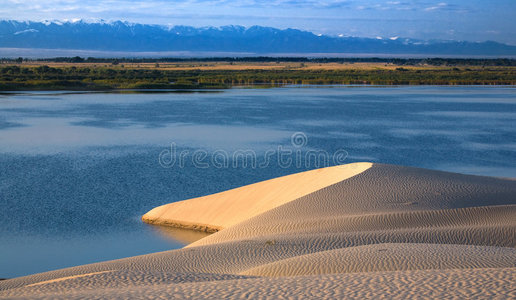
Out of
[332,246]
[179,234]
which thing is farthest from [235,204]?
[332,246]

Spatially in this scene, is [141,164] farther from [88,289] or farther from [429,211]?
[88,289]

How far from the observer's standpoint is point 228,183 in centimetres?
1599

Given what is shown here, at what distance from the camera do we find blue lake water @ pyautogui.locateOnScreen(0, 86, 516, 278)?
1178 centimetres

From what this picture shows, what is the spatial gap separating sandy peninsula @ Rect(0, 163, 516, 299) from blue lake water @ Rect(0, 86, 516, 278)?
162 cm

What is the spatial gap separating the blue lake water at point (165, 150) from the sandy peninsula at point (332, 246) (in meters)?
1.62

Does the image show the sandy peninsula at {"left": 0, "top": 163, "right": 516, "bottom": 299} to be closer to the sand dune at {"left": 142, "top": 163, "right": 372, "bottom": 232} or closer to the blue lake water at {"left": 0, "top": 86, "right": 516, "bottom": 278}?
the sand dune at {"left": 142, "top": 163, "right": 372, "bottom": 232}

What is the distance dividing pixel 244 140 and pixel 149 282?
16445 millimetres

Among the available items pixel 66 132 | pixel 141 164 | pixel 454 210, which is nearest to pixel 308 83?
pixel 66 132

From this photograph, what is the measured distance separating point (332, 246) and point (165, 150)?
12654mm

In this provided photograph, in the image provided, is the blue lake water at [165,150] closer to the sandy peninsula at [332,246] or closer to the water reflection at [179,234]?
the water reflection at [179,234]

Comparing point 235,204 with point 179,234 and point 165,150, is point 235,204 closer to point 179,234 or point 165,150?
point 179,234

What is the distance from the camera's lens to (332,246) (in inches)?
362

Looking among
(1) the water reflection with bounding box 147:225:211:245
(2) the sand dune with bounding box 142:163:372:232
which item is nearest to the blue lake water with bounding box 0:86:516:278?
(1) the water reflection with bounding box 147:225:211:245

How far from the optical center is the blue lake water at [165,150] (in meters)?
11.8
